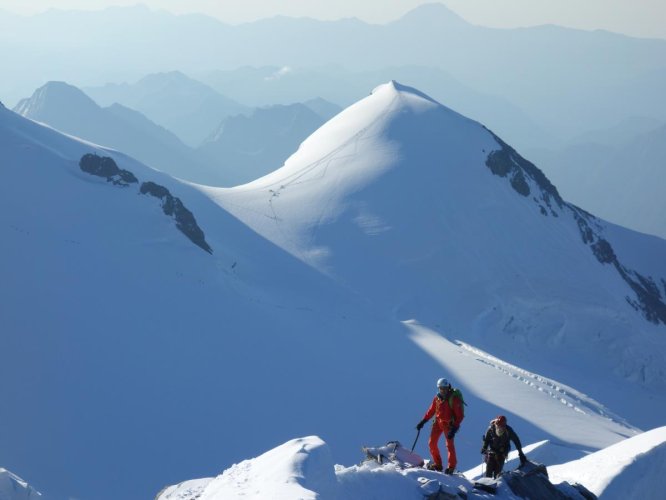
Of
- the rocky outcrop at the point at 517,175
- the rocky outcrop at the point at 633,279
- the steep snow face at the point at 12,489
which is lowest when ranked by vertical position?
the steep snow face at the point at 12,489

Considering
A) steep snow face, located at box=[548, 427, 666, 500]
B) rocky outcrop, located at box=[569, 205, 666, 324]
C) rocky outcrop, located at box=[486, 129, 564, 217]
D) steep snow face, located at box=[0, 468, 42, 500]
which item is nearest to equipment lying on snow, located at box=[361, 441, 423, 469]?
steep snow face, located at box=[548, 427, 666, 500]

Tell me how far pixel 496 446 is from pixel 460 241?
46871 mm

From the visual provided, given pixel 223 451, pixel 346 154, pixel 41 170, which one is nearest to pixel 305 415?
pixel 223 451

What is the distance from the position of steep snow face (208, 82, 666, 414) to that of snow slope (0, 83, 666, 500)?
0.59ft

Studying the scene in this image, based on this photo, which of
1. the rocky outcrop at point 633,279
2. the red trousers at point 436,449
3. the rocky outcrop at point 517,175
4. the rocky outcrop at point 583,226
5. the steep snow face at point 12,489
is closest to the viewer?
the red trousers at point 436,449

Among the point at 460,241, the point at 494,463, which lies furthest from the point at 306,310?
the point at 494,463

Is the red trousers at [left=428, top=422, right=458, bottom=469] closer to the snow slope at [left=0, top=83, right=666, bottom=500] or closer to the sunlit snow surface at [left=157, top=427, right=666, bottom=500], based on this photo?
the sunlit snow surface at [left=157, top=427, right=666, bottom=500]

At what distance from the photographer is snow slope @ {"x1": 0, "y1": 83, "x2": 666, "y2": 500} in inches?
1233

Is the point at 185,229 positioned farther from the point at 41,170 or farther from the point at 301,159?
the point at 301,159

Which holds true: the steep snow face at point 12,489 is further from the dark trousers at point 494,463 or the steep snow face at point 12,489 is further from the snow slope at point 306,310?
the dark trousers at point 494,463

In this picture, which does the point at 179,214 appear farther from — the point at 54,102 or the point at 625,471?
the point at 54,102

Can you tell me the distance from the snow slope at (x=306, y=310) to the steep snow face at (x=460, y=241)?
181 mm

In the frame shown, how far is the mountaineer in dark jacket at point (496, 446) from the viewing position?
14633 mm

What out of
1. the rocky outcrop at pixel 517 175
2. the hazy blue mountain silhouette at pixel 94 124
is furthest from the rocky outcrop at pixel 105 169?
the hazy blue mountain silhouette at pixel 94 124
